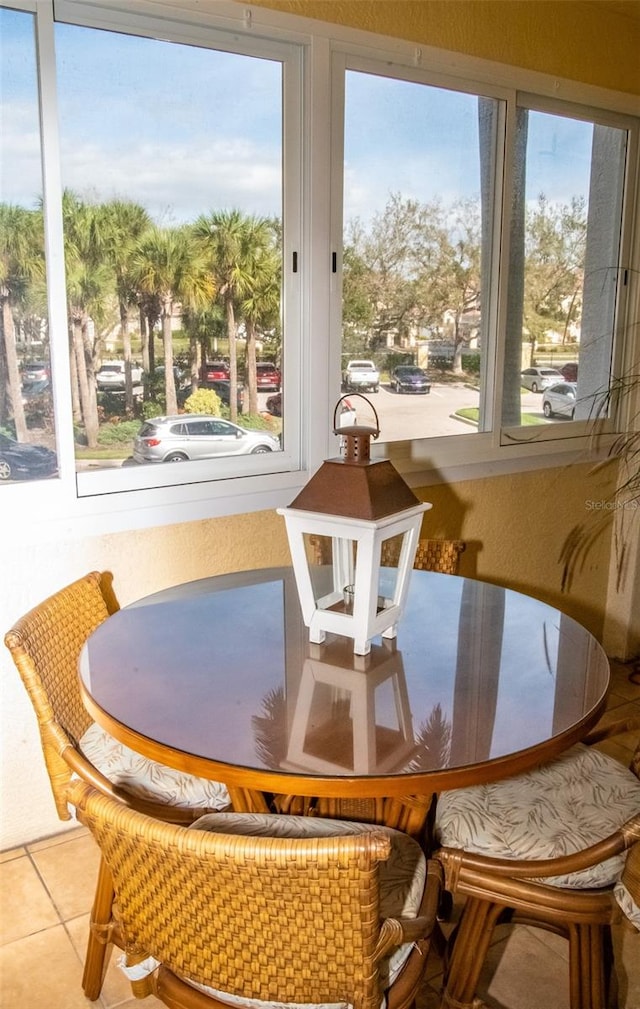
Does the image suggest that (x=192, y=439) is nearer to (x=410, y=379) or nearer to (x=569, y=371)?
(x=410, y=379)

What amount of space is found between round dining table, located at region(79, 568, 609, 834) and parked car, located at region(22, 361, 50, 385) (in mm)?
680

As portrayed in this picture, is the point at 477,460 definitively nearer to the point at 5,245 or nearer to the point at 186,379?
the point at 186,379

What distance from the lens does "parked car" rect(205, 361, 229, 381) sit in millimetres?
2404

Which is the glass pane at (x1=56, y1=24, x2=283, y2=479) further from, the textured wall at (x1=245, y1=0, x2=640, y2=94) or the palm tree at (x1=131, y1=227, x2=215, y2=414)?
the textured wall at (x1=245, y1=0, x2=640, y2=94)

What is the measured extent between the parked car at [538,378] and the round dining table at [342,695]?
1.50m

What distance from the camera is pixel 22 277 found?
2033mm

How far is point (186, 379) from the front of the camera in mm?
2369

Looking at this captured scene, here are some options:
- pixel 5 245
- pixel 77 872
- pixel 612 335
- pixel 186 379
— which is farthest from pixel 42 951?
pixel 612 335

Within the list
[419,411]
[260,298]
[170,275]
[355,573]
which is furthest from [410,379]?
[355,573]

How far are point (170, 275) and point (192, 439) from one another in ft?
1.57

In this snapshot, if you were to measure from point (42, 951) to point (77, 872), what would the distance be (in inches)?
10.8

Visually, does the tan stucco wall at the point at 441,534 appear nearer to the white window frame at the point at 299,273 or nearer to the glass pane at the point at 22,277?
the white window frame at the point at 299,273

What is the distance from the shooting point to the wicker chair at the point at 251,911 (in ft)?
3.11

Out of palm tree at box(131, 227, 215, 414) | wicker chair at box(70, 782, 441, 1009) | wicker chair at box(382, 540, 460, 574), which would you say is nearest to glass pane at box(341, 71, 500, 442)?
palm tree at box(131, 227, 215, 414)
